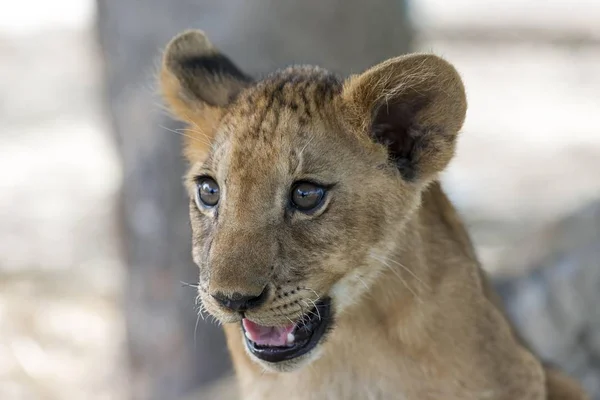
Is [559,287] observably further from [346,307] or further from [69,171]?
[69,171]

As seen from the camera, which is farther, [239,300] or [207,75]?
[207,75]

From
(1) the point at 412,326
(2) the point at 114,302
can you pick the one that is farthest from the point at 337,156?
(2) the point at 114,302

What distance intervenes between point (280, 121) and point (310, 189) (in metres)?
0.27

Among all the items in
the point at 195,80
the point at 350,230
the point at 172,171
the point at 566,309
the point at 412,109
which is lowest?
the point at 566,309

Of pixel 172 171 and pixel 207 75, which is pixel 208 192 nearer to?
pixel 207 75

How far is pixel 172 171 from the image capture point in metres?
6.75

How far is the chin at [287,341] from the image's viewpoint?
10.9ft

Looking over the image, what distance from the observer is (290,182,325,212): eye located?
3271 millimetres

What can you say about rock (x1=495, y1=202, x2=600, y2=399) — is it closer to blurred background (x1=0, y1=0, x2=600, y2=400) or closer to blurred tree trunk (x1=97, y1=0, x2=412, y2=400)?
blurred background (x1=0, y1=0, x2=600, y2=400)

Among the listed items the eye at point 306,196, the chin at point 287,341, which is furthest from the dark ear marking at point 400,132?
the chin at point 287,341

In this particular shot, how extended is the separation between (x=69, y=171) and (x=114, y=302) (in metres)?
2.80

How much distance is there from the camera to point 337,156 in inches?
133

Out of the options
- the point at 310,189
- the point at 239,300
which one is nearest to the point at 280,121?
the point at 310,189

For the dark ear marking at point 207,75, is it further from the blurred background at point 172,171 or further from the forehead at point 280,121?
the blurred background at point 172,171
